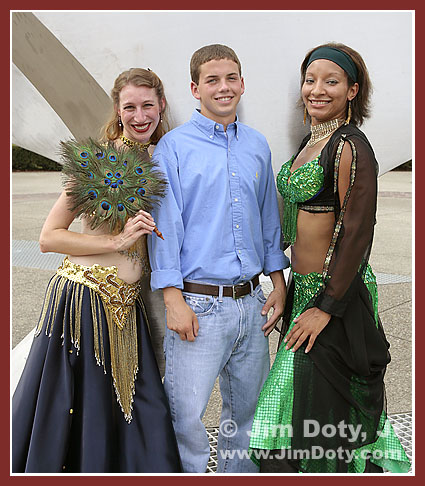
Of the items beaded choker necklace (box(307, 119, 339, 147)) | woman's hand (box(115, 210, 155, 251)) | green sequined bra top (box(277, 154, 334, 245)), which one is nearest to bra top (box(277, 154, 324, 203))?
green sequined bra top (box(277, 154, 334, 245))

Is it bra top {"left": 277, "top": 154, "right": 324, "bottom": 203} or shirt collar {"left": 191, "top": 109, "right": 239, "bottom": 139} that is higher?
shirt collar {"left": 191, "top": 109, "right": 239, "bottom": 139}

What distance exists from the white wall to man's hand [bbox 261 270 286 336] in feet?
2.05

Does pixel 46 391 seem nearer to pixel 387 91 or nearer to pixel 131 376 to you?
pixel 131 376

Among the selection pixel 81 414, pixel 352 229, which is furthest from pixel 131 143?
pixel 81 414

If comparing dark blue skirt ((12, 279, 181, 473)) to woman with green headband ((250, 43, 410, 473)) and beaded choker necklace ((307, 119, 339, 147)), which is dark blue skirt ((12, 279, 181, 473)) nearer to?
woman with green headband ((250, 43, 410, 473))

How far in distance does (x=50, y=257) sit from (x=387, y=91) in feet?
17.7

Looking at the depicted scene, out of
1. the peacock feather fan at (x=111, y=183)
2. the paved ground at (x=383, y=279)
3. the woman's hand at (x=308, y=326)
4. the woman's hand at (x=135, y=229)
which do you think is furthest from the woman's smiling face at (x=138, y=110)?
the paved ground at (x=383, y=279)

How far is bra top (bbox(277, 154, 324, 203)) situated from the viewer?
7.07 ft

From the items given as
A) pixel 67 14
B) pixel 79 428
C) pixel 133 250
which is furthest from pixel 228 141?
pixel 79 428

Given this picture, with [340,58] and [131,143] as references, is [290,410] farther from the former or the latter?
[340,58]

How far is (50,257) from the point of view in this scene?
286 inches

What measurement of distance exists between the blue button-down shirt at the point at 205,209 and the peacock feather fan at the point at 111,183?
8cm

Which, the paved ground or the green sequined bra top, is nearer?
the green sequined bra top

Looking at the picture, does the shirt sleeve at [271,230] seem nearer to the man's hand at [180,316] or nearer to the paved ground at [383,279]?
the man's hand at [180,316]
